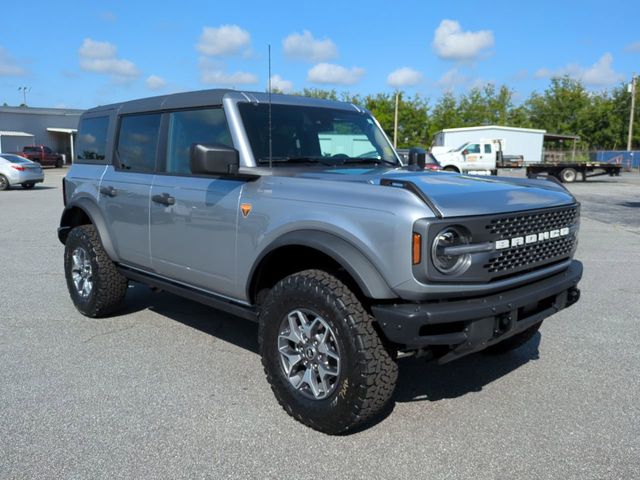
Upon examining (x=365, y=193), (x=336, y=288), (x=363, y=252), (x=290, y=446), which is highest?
(x=365, y=193)

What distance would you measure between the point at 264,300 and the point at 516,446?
67.0 inches

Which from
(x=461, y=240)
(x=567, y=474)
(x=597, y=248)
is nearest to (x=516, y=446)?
(x=567, y=474)

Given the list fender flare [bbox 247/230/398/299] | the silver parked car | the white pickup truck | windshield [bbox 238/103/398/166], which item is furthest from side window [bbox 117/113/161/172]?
the white pickup truck

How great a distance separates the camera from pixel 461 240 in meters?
3.02

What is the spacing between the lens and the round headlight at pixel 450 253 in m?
2.94

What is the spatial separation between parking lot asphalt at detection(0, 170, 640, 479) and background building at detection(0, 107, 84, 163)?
49.1 metres

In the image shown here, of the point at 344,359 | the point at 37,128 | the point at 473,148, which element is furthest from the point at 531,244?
the point at 37,128

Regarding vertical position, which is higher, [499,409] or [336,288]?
[336,288]

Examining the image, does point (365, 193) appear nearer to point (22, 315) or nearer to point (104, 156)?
point (104, 156)

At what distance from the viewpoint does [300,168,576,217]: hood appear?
9.93ft

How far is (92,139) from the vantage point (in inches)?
226

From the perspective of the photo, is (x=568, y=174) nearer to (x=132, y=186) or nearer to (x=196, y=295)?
(x=132, y=186)

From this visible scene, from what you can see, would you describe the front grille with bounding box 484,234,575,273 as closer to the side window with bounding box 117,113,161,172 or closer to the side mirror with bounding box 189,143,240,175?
the side mirror with bounding box 189,143,240,175

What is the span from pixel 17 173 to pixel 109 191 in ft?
70.4
